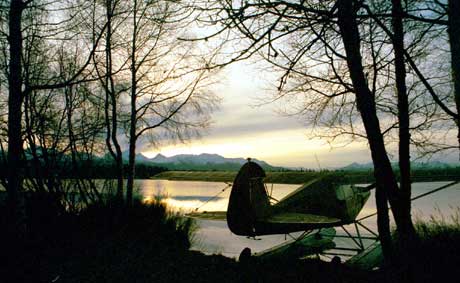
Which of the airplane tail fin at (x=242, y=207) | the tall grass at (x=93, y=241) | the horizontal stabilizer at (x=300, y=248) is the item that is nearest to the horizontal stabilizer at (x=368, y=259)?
→ the horizontal stabilizer at (x=300, y=248)

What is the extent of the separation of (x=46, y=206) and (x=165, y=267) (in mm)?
3985

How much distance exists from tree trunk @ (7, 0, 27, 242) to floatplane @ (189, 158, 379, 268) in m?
3.98

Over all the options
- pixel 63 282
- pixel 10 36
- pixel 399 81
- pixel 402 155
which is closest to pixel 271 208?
pixel 402 155

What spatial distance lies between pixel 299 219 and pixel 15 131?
5.84 m

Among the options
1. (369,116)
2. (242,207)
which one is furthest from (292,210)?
(369,116)

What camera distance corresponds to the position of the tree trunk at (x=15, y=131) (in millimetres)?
6457

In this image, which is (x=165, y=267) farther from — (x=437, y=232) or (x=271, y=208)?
(x=437, y=232)

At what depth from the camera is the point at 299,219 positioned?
809 centimetres

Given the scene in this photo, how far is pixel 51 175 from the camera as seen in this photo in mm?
9547

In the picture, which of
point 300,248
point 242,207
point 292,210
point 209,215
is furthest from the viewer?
point 209,215

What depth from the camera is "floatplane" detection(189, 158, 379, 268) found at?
7961 mm

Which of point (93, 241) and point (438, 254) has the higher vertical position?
point (93, 241)

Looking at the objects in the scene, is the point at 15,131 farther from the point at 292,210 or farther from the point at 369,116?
the point at 292,210

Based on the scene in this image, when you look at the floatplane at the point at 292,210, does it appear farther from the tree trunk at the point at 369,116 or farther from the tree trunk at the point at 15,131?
the tree trunk at the point at 15,131
